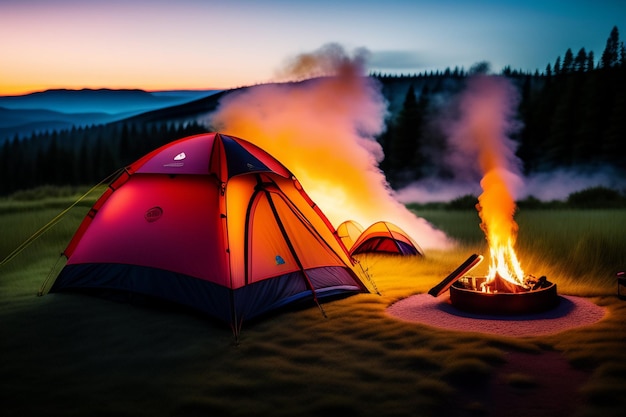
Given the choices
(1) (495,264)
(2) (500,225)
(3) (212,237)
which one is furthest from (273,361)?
(1) (495,264)

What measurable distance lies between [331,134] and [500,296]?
8.84 metres

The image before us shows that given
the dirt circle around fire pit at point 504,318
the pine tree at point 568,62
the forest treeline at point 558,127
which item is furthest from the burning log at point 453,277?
the pine tree at point 568,62

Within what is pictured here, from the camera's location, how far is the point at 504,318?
7.90 m

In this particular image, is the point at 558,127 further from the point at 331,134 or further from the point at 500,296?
the point at 500,296

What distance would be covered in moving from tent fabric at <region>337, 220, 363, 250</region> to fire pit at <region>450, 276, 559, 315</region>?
5.94 metres

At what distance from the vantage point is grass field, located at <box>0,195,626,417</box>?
5.21 m

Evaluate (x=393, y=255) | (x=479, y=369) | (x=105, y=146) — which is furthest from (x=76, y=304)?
(x=105, y=146)

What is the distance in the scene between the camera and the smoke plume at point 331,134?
15.6 metres

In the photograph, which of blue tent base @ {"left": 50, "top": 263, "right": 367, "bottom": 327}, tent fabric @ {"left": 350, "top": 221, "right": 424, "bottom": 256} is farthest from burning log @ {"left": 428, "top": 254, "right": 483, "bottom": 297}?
tent fabric @ {"left": 350, "top": 221, "right": 424, "bottom": 256}

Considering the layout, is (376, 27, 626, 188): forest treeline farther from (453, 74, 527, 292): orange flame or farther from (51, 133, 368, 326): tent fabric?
(51, 133, 368, 326): tent fabric

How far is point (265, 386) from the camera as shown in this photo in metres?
5.64

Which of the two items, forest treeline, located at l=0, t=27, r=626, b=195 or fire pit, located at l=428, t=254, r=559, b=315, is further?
forest treeline, located at l=0, t=27, r=626, b=195

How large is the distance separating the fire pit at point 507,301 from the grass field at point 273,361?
2.88 feet

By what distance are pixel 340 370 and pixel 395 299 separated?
3.34 meters
